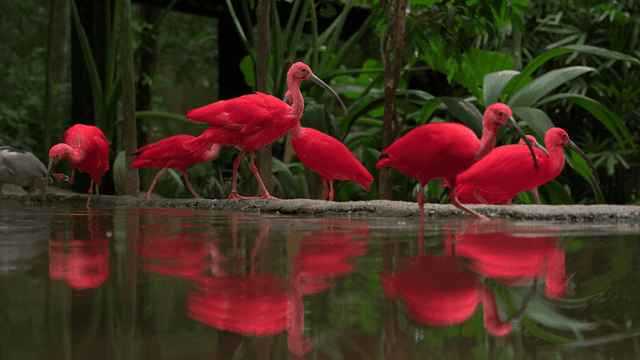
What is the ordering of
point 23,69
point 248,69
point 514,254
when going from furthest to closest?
1. point 23,69
2. point 248,69
3. point 514,254

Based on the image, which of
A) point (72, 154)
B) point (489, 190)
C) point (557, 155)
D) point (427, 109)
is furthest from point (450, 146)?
point (72, 154)

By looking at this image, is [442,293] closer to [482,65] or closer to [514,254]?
[514,254]

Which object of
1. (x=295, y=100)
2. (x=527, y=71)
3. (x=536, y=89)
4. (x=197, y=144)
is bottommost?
(x=197, y=144)

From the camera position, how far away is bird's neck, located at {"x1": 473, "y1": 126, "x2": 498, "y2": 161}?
3.20 m

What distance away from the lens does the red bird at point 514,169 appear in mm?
3799

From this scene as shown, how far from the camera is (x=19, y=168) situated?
4.96m

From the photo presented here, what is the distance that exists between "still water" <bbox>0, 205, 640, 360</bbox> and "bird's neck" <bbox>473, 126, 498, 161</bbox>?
3.96 ft

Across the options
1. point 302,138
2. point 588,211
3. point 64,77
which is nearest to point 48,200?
point 302,138

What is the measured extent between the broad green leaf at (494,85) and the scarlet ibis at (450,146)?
2.05 metres

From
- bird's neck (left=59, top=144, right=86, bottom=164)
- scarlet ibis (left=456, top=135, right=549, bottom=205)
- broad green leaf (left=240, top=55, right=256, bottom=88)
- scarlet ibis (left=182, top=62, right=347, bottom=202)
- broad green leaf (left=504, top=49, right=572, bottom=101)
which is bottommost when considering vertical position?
scarlet ibis (left=456, top=135, right=549, bottom=205)

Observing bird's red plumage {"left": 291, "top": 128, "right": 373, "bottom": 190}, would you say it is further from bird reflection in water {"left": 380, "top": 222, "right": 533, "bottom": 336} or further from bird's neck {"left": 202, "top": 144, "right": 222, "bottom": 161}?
bird reflection in water {"left": 380, "top": 222, "right": 533, "bottom": 336}

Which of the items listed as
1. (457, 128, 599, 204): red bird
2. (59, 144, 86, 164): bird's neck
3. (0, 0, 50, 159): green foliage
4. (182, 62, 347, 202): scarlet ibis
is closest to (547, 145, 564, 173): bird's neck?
(457, 128, 599, 204): red bird

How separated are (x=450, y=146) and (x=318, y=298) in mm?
2260

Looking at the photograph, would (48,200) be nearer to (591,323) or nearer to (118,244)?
(118,244)
